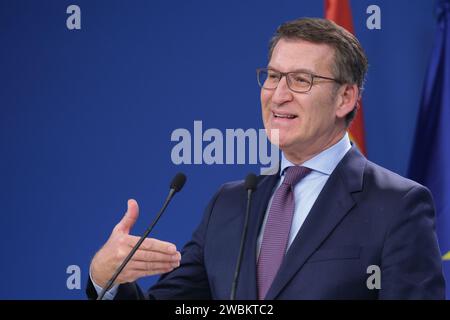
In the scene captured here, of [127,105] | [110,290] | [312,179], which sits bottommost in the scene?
[110,290]

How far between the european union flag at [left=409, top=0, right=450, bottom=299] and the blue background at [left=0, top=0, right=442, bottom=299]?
0.10 m

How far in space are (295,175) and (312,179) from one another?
0.16 ft

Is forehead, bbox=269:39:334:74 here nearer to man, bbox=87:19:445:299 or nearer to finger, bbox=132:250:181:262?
man, bbox=87:19:445:299

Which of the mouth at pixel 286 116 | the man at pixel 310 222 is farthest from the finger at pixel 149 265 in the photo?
the mouth at pixel 286 116

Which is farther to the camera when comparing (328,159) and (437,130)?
(437,130)

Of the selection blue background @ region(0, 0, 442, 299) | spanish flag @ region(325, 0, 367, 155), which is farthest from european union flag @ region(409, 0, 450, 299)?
spanish flag @ region(325, 0, 367, 155)

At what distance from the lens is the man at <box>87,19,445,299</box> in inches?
76.0

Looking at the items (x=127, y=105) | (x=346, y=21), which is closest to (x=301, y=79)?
(x=346, y=21)

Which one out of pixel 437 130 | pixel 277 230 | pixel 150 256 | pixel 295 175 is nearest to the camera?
pixel 150 256

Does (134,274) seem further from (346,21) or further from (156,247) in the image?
(346,21)

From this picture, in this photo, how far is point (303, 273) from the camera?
1.97 meters

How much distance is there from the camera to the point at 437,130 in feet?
11.0
